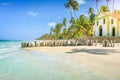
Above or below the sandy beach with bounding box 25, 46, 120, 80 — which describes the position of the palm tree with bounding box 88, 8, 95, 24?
above

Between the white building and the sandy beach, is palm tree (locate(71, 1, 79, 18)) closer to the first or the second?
the white building

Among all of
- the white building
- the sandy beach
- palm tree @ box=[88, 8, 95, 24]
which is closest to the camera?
the sandy beach

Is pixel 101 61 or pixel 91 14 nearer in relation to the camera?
pixel 101 61

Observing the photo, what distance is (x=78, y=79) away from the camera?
456 inches

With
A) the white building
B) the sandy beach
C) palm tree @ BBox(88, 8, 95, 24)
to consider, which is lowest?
the sandy beach

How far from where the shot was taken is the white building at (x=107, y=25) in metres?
48.0

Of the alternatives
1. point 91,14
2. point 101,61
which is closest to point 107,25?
point 91,14

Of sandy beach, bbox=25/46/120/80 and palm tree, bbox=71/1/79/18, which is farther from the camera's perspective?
palm tree, bbox=71/1/79/18

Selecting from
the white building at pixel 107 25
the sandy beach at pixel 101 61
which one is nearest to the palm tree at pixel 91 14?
the white building at pixel 107 25

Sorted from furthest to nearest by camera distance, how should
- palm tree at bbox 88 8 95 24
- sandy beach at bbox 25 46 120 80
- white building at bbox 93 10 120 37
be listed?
palm tree at bbox 88 8 95 24
white building at bbox 93 10 120 37
sandy beach at bbox 25 46 120 80

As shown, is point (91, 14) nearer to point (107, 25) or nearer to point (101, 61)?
point (107, 25)

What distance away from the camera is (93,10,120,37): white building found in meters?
48.0

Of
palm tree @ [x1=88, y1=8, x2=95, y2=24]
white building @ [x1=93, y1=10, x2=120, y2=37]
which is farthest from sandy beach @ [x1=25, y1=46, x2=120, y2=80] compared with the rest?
palm tree @ [x1=88, y1=8, x2=95, y2=24]

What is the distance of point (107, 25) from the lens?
50000 millimetres
